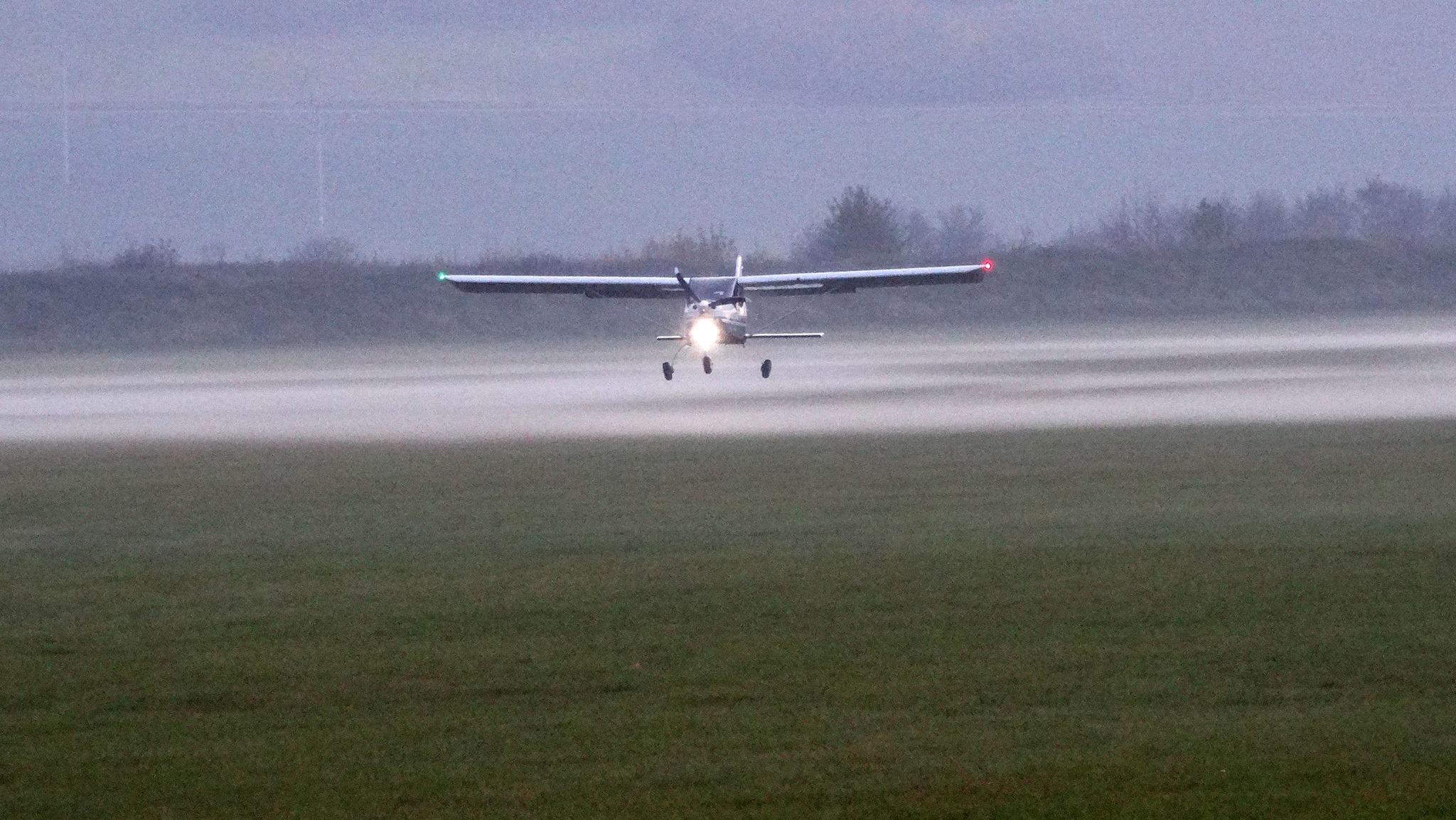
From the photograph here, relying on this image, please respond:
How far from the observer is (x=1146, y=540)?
14.8m

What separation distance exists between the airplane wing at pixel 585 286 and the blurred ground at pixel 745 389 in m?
2.01

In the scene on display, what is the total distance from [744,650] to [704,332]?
31160mm

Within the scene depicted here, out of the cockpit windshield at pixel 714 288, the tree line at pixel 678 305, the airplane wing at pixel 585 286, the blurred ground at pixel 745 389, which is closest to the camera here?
the blurred ground at pixel 745 389

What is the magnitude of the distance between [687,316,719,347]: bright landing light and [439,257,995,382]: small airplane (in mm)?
16

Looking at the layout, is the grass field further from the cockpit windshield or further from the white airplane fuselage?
the cockpit windshield

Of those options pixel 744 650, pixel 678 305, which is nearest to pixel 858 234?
pixel 678 305

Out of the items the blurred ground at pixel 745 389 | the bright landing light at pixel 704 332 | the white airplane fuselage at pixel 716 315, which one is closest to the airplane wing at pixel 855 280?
the white airplane fuselage at pixel 716 315

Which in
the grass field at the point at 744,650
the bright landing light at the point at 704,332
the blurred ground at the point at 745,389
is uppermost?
the bright landing light at the point at 704,332

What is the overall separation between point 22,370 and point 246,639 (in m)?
48.4

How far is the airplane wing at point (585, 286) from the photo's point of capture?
143ft

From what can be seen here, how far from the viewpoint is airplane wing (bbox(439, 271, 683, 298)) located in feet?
143

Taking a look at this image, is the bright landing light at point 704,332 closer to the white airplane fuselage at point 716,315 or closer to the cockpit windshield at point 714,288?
the white airplane fuselage at point 716,315

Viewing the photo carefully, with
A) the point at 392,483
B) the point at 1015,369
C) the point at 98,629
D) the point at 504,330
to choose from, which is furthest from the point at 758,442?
the point at 504,330

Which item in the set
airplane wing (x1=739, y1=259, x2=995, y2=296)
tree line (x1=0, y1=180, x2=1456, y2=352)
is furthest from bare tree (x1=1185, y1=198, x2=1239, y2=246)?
airplane wing (x1=739, y1=259, x2=995, y2=296)
